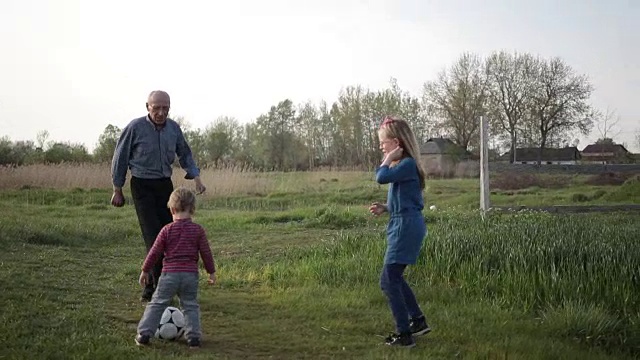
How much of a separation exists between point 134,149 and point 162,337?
2.09m

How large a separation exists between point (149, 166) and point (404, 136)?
8.51ft

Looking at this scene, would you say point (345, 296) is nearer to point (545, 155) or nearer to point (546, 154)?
point (545, 155)

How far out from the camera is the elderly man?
6.21 meters

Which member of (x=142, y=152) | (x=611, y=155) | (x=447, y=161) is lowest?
(x=142, y=152)

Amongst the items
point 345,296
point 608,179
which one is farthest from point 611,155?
point 345,296

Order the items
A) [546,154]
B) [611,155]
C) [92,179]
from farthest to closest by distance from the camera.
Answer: [546,154], [611,155], [92,179]

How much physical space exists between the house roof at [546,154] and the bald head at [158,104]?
4664cm

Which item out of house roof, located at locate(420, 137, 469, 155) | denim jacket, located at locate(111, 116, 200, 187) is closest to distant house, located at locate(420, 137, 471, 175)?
house roof, located at locate(420, 137, 469, 155)

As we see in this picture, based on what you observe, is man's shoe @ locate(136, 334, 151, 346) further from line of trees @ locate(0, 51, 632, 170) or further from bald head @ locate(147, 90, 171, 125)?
line of trees @ locate(0, 51, 632, 170)

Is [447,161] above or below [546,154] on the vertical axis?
below

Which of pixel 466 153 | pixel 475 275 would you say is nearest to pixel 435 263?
pixel 475 275

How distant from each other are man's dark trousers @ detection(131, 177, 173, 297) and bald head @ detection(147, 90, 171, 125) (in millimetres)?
621

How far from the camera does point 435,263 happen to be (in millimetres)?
7504

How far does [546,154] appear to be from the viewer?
53844mm
